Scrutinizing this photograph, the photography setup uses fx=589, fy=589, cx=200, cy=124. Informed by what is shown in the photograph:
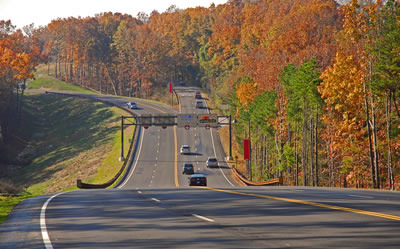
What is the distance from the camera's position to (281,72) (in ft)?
283

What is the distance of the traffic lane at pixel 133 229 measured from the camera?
11.4 meters

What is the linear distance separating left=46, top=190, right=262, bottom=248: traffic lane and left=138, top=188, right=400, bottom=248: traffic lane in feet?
1.77

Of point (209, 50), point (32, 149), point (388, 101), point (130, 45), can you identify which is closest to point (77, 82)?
point (130, 45)

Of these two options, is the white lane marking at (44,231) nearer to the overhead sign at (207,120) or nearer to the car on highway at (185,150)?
the overhead sign at (207,120)

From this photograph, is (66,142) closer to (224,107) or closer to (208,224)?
(224,107)

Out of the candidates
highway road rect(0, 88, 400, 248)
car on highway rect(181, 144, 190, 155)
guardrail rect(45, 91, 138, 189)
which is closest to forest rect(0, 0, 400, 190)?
car on highway rect(181, 144, 190, 155)

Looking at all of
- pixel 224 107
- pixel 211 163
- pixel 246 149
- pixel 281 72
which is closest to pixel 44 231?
pixel 281 72

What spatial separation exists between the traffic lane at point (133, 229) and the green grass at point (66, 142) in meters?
57.5

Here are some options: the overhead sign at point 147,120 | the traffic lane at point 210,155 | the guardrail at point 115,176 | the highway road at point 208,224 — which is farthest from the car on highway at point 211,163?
the highway road at point 208,224

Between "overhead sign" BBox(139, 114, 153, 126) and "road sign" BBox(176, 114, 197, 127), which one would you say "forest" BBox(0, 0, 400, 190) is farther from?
"overhead sign" BBox(139, 114, 153, 126)

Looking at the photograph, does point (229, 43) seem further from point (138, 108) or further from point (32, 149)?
point (32, 149)

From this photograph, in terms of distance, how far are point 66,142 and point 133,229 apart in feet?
349

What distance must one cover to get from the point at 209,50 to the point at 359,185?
311ft

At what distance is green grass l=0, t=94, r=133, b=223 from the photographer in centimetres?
9200
